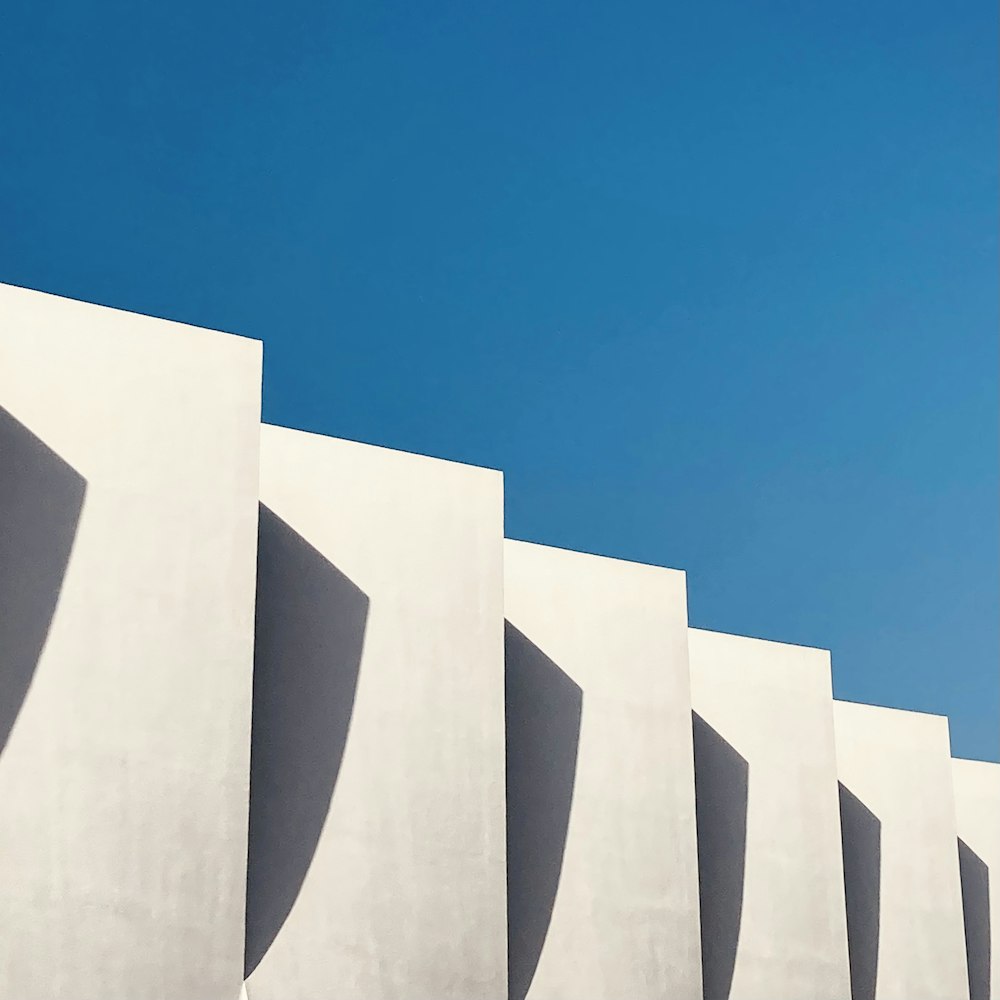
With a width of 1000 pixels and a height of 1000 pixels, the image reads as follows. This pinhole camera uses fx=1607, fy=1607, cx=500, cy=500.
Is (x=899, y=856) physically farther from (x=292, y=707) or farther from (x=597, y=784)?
(x=292, y=707)

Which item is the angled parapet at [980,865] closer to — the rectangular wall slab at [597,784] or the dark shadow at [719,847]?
the dark shadow at [719,847]

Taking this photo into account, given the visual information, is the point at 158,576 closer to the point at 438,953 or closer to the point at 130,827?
the point at 130,827

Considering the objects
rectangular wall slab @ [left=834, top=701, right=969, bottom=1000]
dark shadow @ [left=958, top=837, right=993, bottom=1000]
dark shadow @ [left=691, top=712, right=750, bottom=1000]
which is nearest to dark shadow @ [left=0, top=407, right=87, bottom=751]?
dark shadow @ [left=691, top=712, right=750, bottom=1000]

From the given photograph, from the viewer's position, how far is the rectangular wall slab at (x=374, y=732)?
15703 mm

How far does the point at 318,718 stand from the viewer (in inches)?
640

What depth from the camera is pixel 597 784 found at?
19125 millimetres

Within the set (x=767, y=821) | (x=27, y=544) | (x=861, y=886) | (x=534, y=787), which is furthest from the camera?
(x=861, y=886)

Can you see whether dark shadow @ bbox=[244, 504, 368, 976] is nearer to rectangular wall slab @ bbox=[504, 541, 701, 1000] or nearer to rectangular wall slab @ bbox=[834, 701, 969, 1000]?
rectangular wall slab @ bbox=[504, 541, 701, 1000]

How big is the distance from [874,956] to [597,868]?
6.64m

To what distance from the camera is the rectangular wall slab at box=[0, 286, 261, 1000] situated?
13.5 metres

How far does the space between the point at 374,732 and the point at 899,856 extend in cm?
1099

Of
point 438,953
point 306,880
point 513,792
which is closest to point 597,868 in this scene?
point 513,792

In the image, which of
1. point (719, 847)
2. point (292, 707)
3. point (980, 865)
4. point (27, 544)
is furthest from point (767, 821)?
point (27, 544)

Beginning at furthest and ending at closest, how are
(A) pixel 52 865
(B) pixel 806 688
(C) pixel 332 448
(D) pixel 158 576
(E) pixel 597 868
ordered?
(B) pixel 806 688 < (E) pixel 597 868 < (C) pixel 332 448 < (D) pixel 158 576 < (A) pixel 52 865
